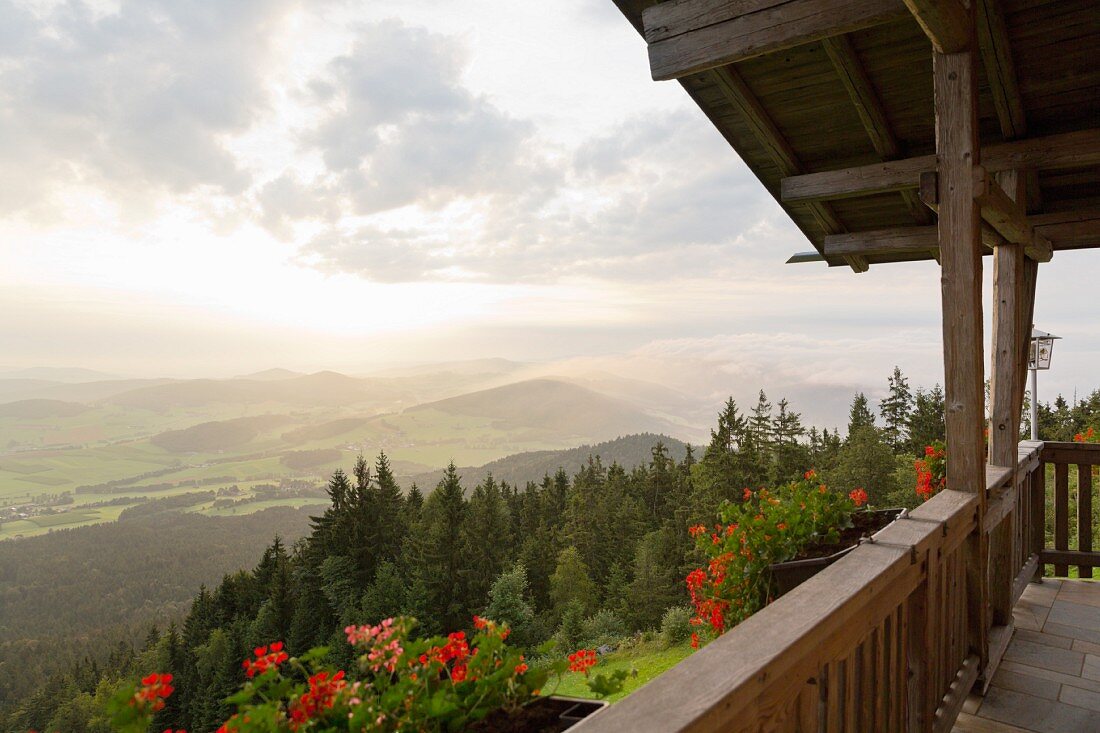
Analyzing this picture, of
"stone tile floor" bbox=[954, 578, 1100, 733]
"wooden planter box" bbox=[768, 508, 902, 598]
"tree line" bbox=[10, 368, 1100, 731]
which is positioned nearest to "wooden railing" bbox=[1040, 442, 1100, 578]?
"stone tile floor" bbox=[954, 578, 1100, 733]

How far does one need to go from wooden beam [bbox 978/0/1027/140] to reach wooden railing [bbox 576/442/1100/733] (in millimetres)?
1674

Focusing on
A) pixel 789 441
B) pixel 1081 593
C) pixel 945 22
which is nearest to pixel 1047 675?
pixel 1081 593

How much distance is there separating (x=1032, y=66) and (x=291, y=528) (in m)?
96.5

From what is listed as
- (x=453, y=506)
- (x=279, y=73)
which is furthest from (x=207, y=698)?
(x=279, y=73)

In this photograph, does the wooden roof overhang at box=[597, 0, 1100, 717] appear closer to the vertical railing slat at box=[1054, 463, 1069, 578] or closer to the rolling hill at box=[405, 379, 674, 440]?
the vertical railing slat at box=[1054, 463, 1069, 578]

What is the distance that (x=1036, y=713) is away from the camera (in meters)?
2.43

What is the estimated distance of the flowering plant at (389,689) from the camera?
3.35 feet

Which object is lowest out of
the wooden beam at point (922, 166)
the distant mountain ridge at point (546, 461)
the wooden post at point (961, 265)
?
the distant mountain ridge at point (546, 461)

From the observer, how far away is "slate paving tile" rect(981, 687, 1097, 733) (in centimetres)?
233

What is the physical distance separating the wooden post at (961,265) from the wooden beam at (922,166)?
44cm

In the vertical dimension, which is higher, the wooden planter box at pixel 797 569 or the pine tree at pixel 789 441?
the wooden planter box at pixel 797 569

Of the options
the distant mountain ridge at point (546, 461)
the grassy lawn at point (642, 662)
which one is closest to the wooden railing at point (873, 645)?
the grassy lawn at point (642, 662)

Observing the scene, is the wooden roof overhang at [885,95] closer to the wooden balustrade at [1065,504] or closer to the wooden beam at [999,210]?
the wooden beam at [999,210]

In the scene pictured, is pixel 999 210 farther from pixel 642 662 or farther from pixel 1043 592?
pixel 642 662
